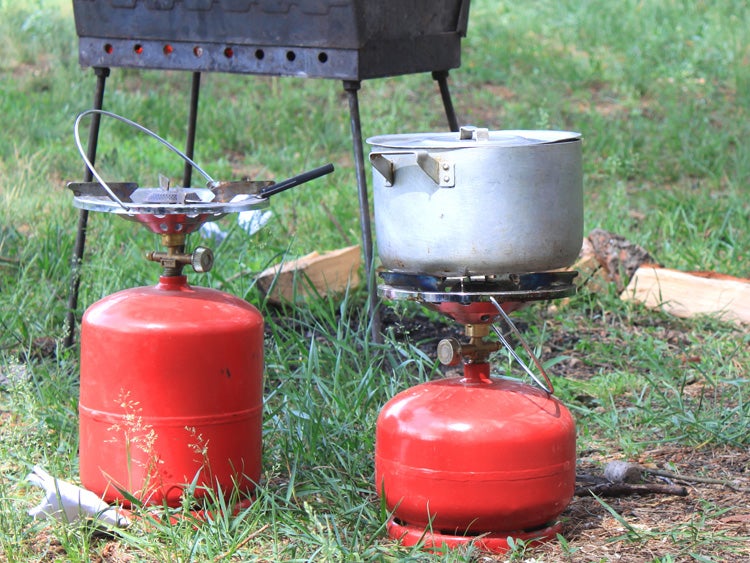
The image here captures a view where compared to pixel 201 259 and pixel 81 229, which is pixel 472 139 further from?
pixel 81 229

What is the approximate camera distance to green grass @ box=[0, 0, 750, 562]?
275cm

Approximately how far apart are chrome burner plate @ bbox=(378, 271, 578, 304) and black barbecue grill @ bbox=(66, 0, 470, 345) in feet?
3.09

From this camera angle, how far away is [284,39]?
3574mm

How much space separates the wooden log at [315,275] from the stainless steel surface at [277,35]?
0.87 metres

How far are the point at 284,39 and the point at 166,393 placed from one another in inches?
55.8

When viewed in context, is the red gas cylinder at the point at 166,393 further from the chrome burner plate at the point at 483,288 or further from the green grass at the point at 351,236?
the chrome burner plate at the point at 483,288

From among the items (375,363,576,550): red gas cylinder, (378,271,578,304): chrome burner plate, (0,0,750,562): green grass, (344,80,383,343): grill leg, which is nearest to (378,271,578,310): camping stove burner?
(378,271,578,304): chrome burner plate

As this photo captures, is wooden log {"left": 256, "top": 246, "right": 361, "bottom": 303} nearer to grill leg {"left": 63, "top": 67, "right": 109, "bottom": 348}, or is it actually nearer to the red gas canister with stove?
grill leg {"left": 63, "top": 67, "right": 109, "bottom": 348}

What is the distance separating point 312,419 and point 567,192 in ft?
3.34

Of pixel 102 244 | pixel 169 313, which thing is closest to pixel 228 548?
pixel 169 313

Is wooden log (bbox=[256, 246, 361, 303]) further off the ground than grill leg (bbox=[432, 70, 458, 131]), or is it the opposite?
grill leg (bbox=[432, 70, 458, 131])

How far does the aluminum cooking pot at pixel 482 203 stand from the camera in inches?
96.2

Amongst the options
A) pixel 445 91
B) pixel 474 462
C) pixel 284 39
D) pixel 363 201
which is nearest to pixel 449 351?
pixel 474 462

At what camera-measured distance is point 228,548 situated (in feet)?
8.32
